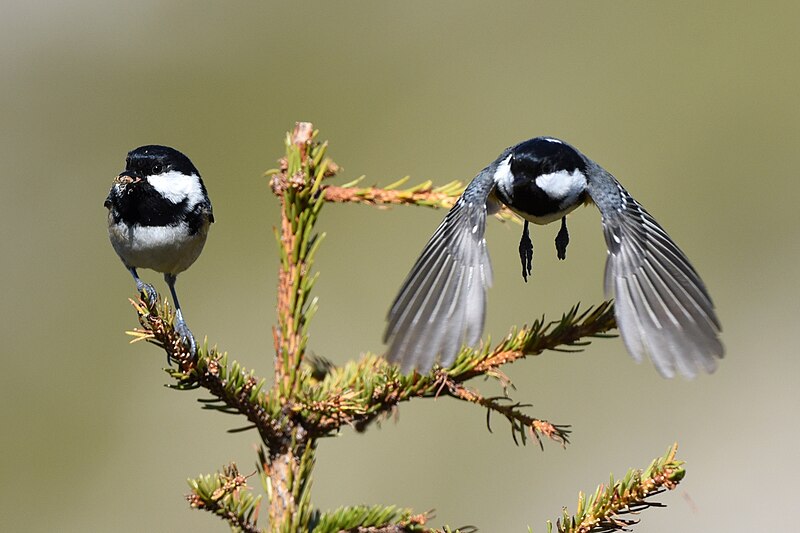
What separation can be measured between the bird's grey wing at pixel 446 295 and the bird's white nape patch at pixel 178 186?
0.89 m

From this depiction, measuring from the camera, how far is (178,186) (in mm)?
2754

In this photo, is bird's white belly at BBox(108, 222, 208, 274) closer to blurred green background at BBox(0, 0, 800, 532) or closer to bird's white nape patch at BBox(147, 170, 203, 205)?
bird's white nape patch at BBox(147, 170, 203, 205)

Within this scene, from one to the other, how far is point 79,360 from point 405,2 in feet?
17.6

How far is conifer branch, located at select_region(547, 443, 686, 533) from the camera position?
163cm

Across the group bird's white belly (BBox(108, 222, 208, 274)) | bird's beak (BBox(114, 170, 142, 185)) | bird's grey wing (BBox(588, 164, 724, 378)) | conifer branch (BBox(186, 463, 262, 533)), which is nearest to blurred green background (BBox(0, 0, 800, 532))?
bird's white belly (BBox(108, 222, 208, 274))

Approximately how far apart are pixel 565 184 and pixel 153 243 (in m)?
1.22

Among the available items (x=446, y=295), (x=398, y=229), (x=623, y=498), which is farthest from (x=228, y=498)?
(x=398, y=229)

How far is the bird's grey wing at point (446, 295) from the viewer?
1.88 m

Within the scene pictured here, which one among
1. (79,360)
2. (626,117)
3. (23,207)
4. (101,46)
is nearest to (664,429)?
(626,117)

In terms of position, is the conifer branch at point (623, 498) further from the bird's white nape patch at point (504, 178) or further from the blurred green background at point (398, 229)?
the blurred green background at point (398, 229)

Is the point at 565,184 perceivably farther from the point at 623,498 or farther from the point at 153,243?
the point at 153,243

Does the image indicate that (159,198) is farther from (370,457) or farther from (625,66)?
(625,66)

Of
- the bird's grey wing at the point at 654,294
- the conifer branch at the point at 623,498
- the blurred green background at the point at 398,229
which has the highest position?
the blurred green background at the point at 398,229

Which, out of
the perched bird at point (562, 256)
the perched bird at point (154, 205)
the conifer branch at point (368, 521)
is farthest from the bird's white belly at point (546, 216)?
the perched bird at point (154, 205)
